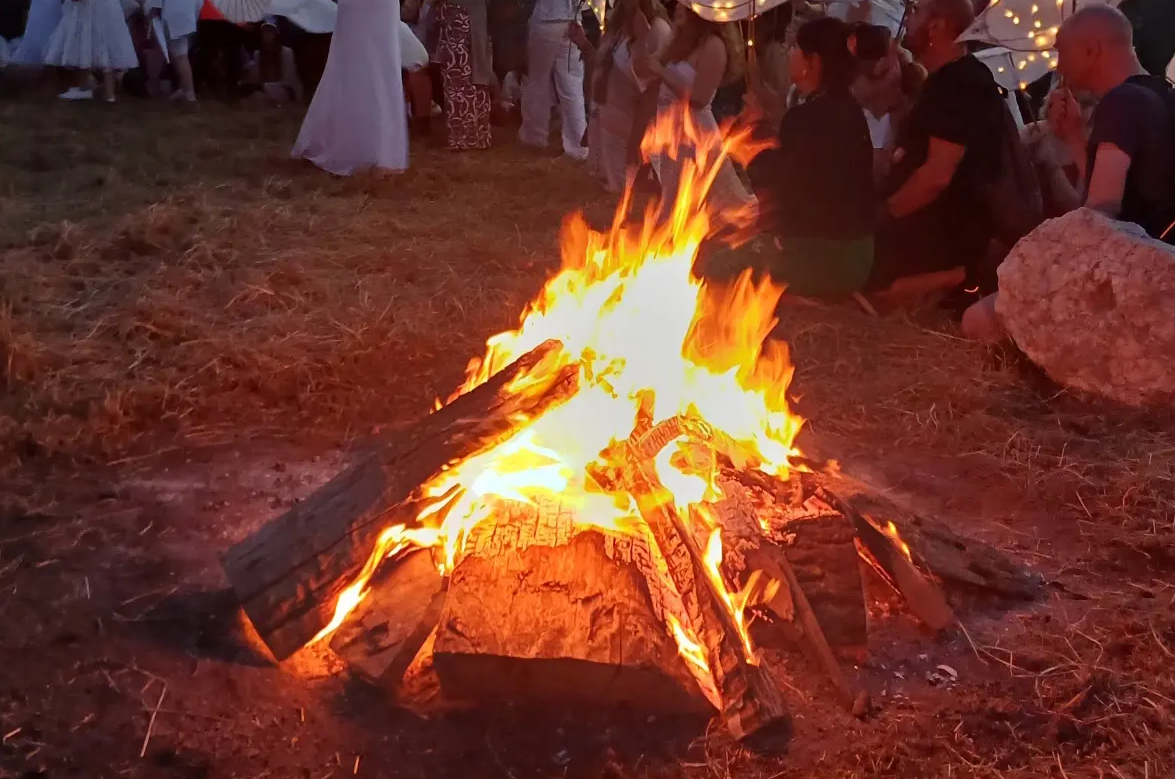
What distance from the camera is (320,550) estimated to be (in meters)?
3.07

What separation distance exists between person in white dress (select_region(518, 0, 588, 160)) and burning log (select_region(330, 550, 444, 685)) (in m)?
8.28

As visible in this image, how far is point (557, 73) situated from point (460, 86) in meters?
1.06

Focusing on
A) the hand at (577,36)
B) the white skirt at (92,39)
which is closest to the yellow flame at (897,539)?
the hand at (577,36)

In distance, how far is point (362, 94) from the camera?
978cm

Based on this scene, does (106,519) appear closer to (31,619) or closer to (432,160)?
(31,619)

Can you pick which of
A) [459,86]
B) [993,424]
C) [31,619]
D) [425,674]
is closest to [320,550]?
[425,674]

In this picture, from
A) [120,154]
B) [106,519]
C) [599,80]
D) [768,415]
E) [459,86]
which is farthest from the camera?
[459,86]

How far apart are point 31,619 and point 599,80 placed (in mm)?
7173

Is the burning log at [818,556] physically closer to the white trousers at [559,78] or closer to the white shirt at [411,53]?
the white trousers at [559,78]

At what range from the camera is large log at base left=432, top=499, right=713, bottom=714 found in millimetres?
2807

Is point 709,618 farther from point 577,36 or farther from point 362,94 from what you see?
point 577,36

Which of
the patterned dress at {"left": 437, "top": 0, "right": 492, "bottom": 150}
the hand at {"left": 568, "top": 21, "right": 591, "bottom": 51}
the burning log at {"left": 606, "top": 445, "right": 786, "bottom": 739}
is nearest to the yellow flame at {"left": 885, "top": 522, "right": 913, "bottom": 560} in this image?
the burning log at {"left": 606, "top": 445, "right": 786, "bottom": 739}

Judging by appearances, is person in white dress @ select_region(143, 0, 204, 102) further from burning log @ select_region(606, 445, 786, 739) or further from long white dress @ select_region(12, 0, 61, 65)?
burning log @ select_region(606, 445, 786, 739)

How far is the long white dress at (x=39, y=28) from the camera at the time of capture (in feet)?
45.7
